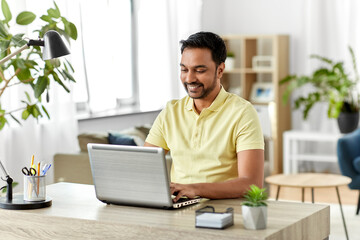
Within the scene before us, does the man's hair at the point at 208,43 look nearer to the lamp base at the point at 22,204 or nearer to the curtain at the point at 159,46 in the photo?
the lamp base at the point at 22,204

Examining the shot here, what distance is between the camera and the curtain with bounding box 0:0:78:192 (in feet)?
16.5

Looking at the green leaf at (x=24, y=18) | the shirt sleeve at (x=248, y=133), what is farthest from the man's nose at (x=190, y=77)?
the green leaf at (x=24, y=18)

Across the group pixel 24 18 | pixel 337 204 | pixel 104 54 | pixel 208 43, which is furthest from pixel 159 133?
pixel 337 204

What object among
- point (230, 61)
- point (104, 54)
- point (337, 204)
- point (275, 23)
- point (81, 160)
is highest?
point (275, 23)

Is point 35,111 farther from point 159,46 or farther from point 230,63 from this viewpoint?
point 230,63

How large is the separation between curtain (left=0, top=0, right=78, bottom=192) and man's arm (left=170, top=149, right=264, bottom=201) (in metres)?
2.47

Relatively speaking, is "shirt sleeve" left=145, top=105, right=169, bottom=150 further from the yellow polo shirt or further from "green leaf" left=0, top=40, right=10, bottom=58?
"green leaf" left=0, top=40, right=10, bottom=58

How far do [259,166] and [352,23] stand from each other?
5.59m

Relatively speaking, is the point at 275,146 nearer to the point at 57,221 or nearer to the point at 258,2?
the point at 258,2

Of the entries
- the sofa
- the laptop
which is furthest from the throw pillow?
the laptop

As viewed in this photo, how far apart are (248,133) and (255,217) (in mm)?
724

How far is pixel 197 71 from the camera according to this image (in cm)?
282

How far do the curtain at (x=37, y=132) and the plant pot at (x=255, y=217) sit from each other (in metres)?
2.94

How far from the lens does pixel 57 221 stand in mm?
2445
